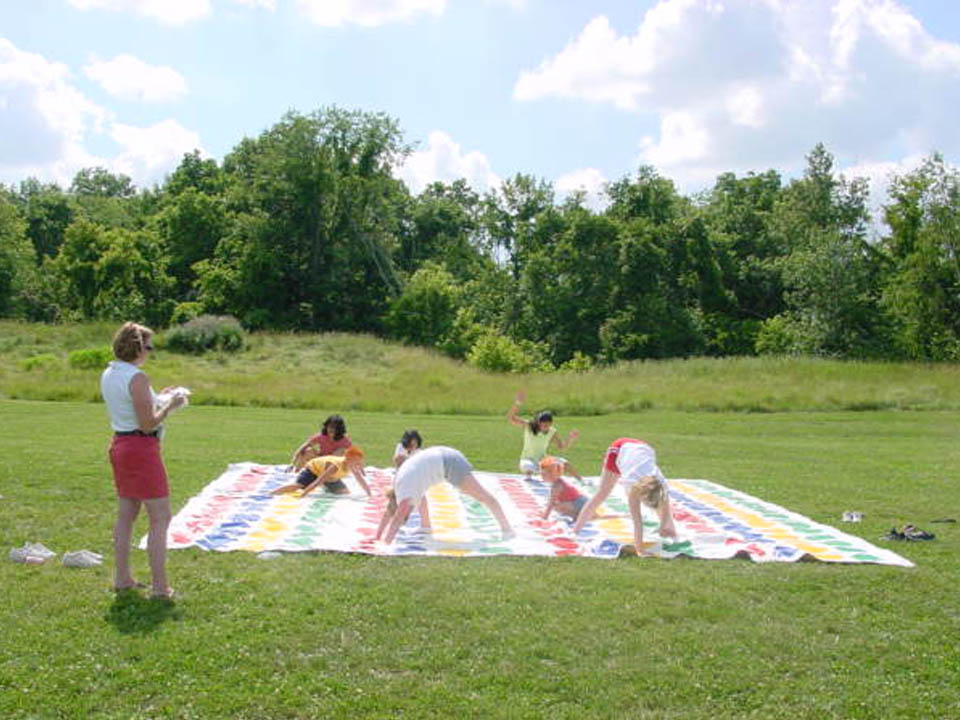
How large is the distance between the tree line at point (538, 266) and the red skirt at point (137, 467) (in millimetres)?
41932

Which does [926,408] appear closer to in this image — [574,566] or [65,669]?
[574,566]

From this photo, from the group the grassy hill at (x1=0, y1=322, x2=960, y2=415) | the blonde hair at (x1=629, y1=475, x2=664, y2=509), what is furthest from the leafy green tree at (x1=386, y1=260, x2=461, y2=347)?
the blonde hair at (x1=629, y1=475, x2=664, y2=509)

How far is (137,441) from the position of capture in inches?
255

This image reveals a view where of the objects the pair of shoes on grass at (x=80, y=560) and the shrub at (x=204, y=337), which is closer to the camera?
the pair of shoes on grass at (x=80, y=560)

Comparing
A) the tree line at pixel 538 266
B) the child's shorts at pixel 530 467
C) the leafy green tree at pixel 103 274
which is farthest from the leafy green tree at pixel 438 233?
the child's shorts at pixel 530 467

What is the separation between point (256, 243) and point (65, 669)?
62.6 meters

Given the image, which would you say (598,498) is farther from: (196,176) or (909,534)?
(196,176)

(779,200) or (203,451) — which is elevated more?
(779,200)

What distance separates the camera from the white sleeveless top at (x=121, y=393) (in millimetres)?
6371

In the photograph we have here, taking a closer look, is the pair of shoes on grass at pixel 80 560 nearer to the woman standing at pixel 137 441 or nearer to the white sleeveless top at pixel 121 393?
the woman standing at pixel 137 441

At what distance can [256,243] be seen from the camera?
6575 centimetres

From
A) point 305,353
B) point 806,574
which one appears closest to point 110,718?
point 806,574

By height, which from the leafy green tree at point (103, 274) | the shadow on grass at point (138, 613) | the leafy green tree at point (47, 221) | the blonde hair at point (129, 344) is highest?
the leafy green tree at point (47, 221)

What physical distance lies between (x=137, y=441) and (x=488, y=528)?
444 centimetres
